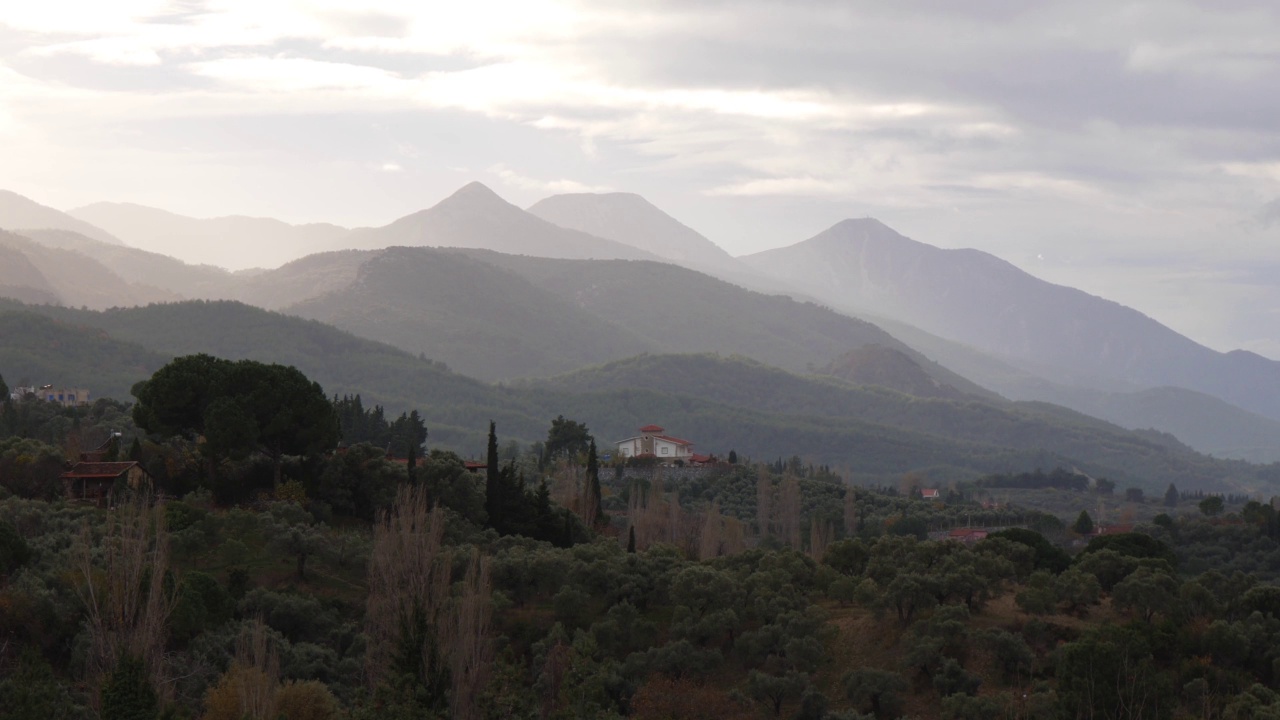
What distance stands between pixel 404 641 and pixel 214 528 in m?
15.9

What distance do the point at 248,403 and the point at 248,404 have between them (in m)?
0.04

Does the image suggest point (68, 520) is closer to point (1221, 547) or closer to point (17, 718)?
point (17, 718)

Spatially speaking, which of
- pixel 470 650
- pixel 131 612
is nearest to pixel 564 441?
pixel 470 650

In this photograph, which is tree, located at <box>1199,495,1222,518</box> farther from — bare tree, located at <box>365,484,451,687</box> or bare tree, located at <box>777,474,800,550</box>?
bare tree, located at <box>365,484,451,687</box>

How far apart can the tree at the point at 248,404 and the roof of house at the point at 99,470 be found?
2.60 metres

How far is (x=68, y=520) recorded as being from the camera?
146ft

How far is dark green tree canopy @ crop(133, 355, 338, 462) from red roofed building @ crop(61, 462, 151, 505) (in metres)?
2.60

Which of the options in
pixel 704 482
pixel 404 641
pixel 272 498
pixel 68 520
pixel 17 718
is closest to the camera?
pixel 17 718

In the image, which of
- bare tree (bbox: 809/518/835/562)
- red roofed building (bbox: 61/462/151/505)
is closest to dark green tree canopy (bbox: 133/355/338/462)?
red roofed building (bbox: 61/462/151/505)

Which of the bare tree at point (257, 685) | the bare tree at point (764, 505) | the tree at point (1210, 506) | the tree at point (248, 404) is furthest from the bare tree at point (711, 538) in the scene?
the tree at point (1210, 506)

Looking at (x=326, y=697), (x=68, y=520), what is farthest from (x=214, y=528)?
(x=326, y=697)

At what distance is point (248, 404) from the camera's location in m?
51.4

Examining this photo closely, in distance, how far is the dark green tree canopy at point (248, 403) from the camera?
51.9 m

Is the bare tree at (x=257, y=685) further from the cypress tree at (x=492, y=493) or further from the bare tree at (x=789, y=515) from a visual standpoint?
the bare tree at (x=789, y=515)
